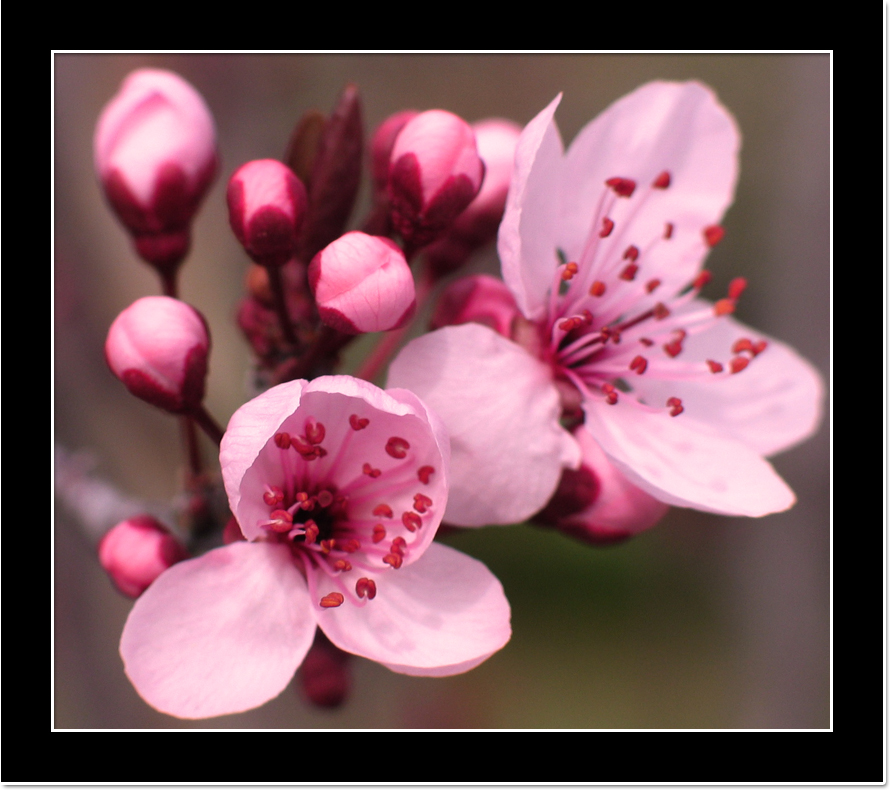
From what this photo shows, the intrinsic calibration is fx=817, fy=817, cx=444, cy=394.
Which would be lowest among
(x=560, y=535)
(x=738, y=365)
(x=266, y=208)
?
(x=560, y=535)

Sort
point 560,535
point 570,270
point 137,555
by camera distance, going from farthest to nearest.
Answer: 1. point 560,535
2. point 570,270
3. point 137,555

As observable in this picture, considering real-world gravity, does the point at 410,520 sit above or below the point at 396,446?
below

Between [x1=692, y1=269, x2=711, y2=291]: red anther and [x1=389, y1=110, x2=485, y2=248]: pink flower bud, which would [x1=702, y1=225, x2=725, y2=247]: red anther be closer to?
[x1=692, y1=269, x2=711, y2=291]: red anther

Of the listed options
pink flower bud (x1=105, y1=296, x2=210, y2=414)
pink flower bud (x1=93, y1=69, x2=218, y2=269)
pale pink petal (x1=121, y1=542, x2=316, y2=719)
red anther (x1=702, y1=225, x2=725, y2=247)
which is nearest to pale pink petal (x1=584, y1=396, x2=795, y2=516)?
red anther (x1=702, y1=225, x2=725, y2=247)

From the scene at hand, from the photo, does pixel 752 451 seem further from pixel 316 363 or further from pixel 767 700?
pixel 767 700

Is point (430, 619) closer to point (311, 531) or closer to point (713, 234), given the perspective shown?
point (311, 531)

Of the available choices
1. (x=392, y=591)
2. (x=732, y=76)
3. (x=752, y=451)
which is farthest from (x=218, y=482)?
(x=732, y=76)

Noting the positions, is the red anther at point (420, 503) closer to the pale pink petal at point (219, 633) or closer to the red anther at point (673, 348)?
the pale pink petal at point (219, 633)

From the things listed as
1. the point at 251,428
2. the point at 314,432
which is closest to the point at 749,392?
the point at 314,432
